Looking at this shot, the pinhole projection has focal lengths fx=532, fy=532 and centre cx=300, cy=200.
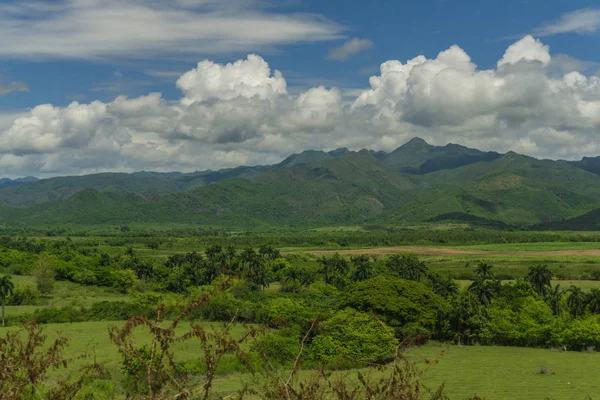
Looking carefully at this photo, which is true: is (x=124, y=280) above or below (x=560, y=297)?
below

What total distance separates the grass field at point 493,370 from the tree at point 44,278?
3747 cm

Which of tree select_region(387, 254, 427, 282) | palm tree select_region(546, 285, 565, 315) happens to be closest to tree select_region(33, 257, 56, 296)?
tree select_region(387, 254, 427, 282)

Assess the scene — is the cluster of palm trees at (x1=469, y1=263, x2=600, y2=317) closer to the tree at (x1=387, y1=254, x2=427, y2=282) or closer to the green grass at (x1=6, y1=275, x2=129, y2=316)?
the tree at (x1=387, y1=254, x2=427, y2=282)

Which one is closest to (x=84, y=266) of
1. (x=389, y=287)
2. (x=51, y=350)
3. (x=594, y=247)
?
(x=389, y=287)

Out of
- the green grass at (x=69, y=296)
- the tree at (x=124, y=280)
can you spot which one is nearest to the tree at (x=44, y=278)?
the green grass at (x=69, y=296)

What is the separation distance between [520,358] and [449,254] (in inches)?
4726

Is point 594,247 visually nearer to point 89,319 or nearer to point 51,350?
point 89,319

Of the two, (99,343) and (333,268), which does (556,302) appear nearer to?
(333,268)

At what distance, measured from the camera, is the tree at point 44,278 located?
10681 centimetres

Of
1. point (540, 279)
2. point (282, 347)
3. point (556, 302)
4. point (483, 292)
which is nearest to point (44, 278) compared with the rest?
point (282, 347)

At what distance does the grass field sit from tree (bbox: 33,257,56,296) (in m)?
37.5

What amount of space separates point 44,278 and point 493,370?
89.6m

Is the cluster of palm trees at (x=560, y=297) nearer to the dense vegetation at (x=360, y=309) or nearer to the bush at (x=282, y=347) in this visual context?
the dense vegetation at (x=360, y=309)

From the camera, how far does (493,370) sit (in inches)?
2132
